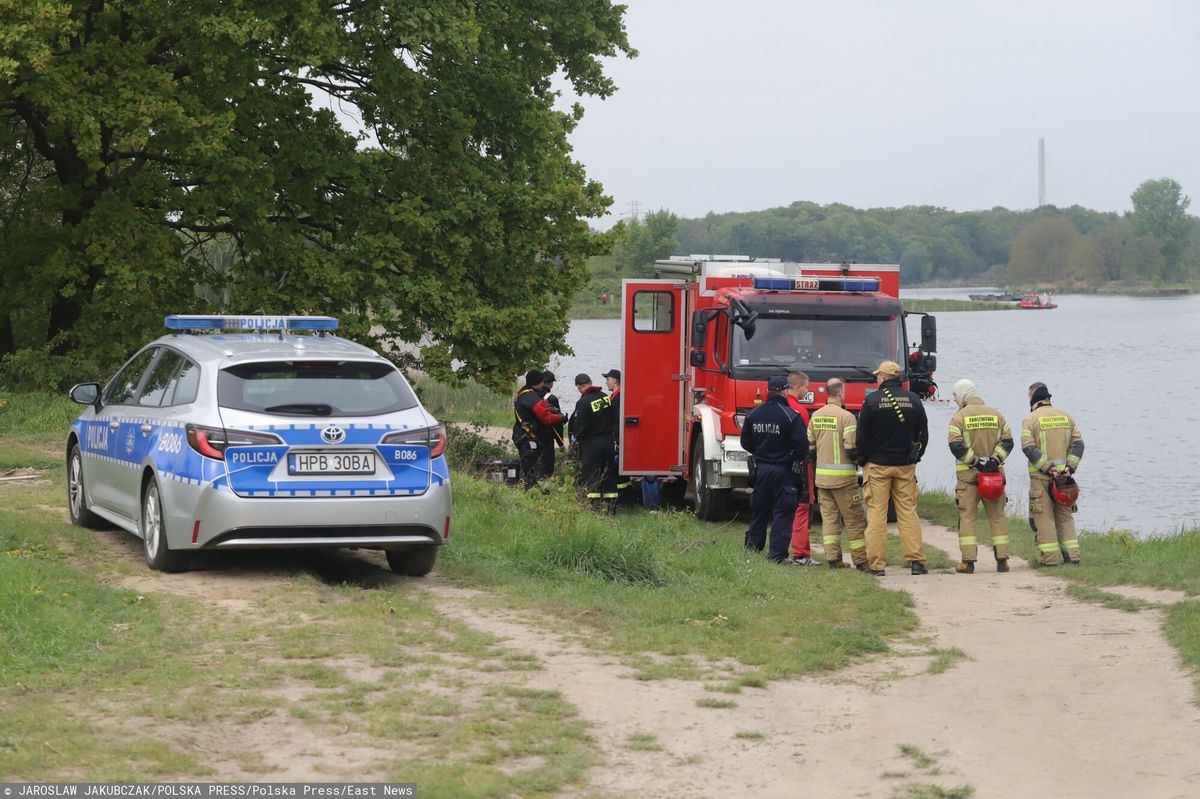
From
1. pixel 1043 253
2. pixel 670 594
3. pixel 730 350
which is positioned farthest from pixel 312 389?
pixel 1043 253

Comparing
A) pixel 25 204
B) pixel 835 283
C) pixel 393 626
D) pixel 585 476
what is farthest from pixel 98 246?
pixel 393 626

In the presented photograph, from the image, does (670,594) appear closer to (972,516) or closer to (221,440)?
(221,440)

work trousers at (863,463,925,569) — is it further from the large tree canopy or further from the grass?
the large tree canopy

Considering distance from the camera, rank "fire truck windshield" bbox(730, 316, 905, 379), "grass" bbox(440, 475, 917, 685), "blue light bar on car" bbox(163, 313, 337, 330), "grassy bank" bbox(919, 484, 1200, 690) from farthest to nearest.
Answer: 1. "fire truck windshield" bbox(730, 316, 905, 379)
2. "blue light bar on car" bbox(163, 313, 337, 330)
3. "grassy bank" bbox(919, 484, 1200, 690)
4. "grass" bbox(440, 475, 917, 685)

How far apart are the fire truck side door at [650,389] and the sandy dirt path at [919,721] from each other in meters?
8.72

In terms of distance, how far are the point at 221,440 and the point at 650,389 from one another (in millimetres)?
9788

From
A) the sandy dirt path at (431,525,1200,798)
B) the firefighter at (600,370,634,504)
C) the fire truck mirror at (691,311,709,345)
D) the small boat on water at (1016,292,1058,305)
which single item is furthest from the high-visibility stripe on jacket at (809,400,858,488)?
the small boat on water at (1016,292,1058,305)

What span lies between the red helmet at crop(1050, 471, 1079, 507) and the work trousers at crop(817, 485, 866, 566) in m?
1.73

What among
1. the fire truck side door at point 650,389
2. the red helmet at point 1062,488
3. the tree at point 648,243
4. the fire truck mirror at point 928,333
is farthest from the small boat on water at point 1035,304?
the red helmet at point 1062,488

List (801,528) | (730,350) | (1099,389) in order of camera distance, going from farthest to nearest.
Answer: (1099,389), (730,350), (801,528)

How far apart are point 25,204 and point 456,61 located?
24.6 feet

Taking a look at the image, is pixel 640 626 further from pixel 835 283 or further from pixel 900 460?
pixel 835 283

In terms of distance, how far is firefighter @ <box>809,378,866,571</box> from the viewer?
13586mm

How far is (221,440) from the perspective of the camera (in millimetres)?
9094
